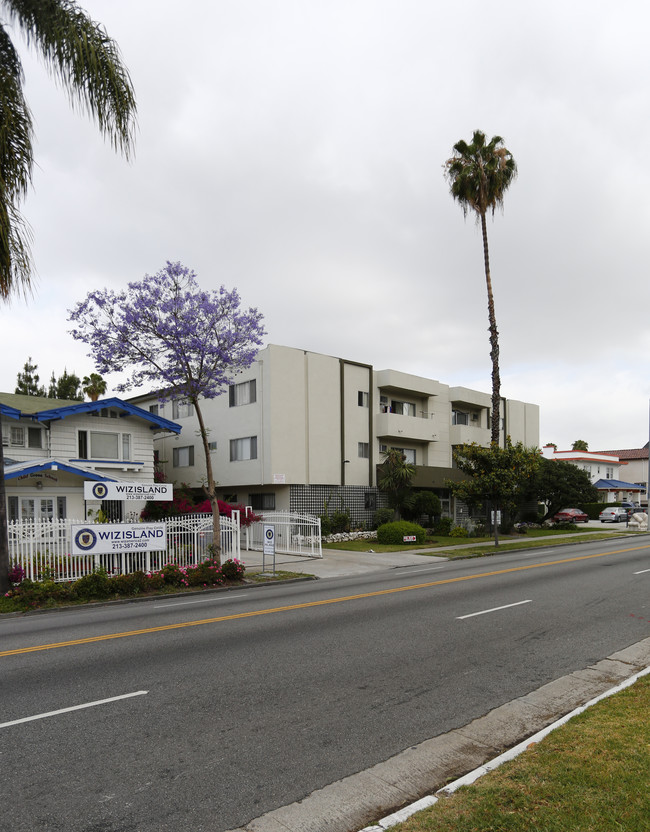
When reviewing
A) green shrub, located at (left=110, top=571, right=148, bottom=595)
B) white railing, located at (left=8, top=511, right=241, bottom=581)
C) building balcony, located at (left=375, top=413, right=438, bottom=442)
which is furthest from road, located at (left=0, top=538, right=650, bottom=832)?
building balcony, located at (left=375, top=413, right=438, bottom=442)

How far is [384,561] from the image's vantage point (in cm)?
2430

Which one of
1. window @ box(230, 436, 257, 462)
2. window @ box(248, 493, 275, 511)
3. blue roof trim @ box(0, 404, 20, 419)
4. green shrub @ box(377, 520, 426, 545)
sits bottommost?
green shrub @ box(377, 520, 426, 545)

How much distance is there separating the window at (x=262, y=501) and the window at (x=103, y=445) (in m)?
7.43

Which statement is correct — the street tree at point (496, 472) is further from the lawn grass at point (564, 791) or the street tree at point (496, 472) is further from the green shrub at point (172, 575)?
the lawn grass at point (564, 791)

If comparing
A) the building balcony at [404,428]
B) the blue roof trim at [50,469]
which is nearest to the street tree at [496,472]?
the building balcony at [404,428]

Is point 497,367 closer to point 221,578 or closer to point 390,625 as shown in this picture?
point 221,578

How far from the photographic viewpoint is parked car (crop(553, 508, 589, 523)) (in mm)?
49044

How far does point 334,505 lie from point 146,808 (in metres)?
30.3

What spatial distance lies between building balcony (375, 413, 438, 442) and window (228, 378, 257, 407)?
26.3 feet

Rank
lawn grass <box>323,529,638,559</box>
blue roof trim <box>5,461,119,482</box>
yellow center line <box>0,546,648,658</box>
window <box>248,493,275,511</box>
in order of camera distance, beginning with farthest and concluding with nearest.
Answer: window <box>248,493,275,511</box>, lawn grass <box>323,529,638,559</box>, blue roof trim <box>5,461,119,482</box>, yellow center line <box>0,546,648,658</box>

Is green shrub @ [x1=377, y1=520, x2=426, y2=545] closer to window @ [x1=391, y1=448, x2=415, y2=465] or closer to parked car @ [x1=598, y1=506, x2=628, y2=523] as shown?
window @ [x1=391, y1=448, x2=415, y2=465]

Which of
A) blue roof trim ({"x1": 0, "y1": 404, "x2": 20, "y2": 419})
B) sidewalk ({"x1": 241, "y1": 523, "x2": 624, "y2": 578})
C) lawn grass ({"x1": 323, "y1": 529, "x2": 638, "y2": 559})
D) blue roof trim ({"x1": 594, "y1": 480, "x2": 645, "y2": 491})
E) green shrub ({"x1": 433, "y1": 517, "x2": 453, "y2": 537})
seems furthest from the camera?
blue roof trim ({"x1": 594, "y1": 480, "x2": 645, "y2": 491})

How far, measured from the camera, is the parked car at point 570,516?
4904 cm

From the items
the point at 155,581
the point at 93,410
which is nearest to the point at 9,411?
the point at 93,410
